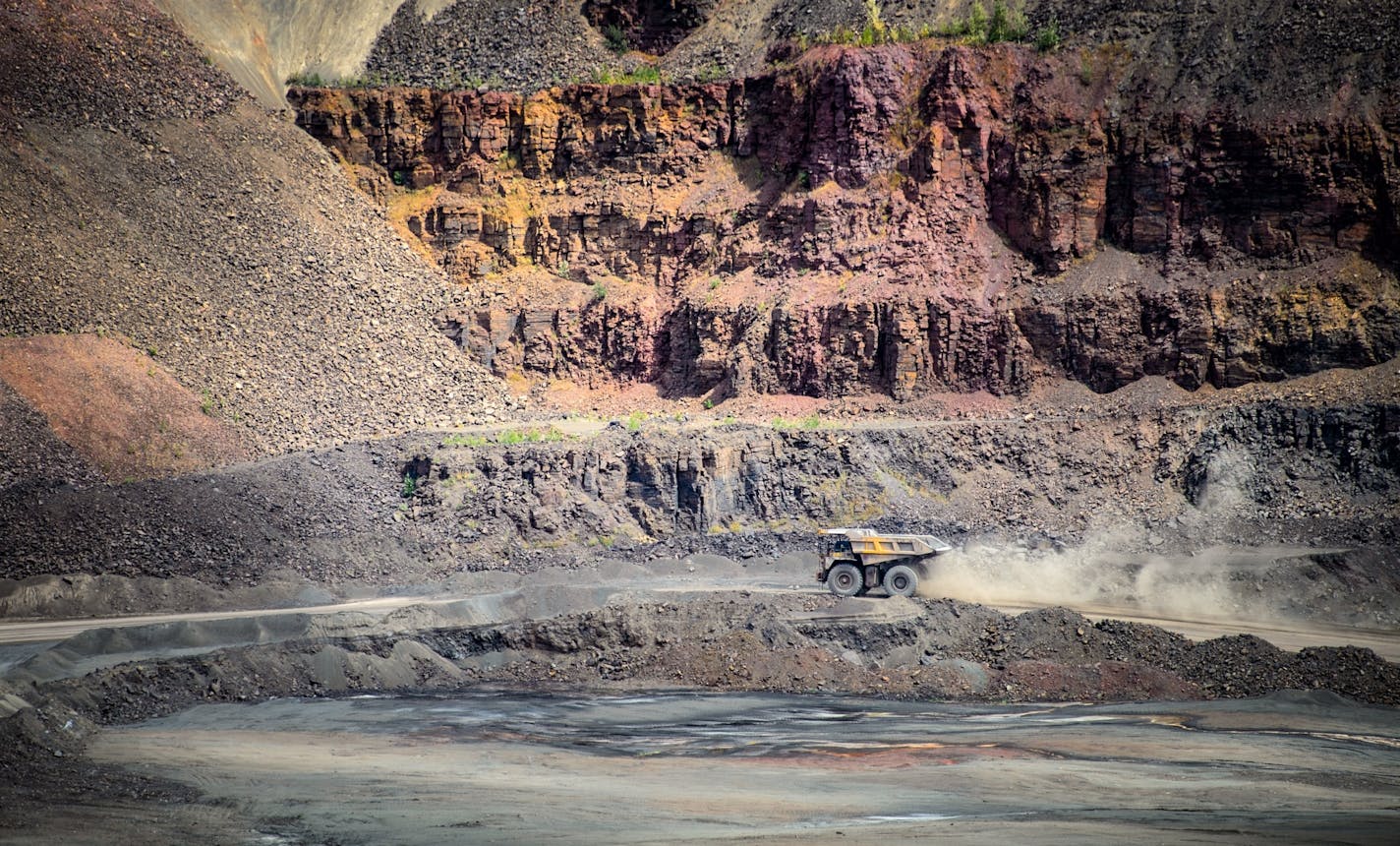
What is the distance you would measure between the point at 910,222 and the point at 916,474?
11.7 m

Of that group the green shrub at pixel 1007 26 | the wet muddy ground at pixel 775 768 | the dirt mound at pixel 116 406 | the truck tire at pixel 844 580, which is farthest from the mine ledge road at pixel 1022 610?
the green shrub at pixel 1007 26

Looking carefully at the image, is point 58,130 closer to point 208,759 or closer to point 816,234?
point 816,234

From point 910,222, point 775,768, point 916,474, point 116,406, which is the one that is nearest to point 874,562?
point 916,474

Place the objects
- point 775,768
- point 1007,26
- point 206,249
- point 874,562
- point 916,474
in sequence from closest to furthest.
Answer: point 775,768 < point 874,562 < point 916,474 < point 206,249 < point 1007,26

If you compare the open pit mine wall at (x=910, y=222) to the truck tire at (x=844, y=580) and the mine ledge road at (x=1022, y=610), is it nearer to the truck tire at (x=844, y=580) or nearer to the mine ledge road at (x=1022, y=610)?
the mine ledge road at (x=1022, y=610)

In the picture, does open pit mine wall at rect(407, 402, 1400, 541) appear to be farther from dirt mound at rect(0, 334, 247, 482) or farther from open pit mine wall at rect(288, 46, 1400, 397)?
dirt mound at rect(0, 334, 247, 482)

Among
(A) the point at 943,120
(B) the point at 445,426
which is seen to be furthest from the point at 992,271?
(B) the point at 445,426

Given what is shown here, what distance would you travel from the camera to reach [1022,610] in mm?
36250

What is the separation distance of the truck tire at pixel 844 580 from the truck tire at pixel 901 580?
0.73 meters

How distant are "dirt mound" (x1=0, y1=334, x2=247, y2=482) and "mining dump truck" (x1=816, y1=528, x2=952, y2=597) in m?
19.8

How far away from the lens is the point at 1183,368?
4925 cm

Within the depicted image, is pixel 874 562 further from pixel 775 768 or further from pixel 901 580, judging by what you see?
pixel 775 768

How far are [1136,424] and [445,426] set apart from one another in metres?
23.5

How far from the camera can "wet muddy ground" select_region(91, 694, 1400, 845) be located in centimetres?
1988
